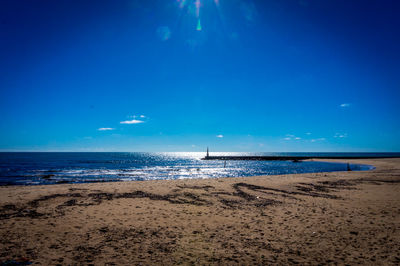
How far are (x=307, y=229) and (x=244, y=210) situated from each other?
3.56 metres

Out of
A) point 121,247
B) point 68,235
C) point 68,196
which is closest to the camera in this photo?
point 121,247

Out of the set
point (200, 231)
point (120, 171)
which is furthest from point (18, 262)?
point (120, 171)

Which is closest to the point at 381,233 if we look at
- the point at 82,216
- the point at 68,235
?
the point at 68,235

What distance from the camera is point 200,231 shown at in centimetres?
843

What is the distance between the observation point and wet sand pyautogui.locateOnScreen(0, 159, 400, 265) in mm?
6316

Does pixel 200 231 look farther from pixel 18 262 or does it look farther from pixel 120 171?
pixel 120 171

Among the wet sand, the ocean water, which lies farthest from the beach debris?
the ocean water

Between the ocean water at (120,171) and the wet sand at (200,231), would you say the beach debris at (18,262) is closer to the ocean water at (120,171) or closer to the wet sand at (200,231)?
the wet sand at (200,231)

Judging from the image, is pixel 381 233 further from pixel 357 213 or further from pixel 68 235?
pixel 68 235

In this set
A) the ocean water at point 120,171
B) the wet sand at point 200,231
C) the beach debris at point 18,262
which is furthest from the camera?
the ocean water at point 120,171

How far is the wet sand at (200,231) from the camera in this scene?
632 cm

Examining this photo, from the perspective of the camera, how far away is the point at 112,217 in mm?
10289

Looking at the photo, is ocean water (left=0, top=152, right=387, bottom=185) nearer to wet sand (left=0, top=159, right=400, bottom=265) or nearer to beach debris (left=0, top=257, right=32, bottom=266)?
wet sand (left=0, top=159, right=400, bottom=265)

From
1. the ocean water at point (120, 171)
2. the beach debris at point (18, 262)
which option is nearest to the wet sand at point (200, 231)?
the beach debris at point (18, 262)
